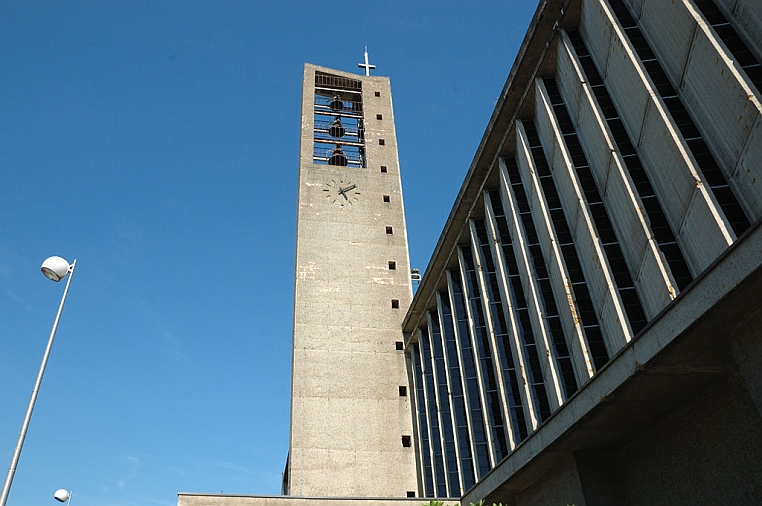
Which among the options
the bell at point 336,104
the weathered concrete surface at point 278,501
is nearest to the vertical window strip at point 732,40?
the weathered concrete surface at point 278,501

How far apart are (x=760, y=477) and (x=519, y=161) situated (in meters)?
14.6

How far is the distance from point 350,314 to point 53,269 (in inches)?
950

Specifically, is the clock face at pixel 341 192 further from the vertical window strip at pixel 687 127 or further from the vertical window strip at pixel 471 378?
the vertical window strip at pixel 687 127

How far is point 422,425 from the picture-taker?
3350cm

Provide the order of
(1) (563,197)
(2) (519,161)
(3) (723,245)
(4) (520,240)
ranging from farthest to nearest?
1. (2) (519,161)
2. (4) (520,240)
3. (1) (563,197)
4. (3) (723,245)

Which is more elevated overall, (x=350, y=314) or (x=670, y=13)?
(x=350, y=314)

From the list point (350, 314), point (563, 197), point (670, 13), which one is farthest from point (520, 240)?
point (350, 314)

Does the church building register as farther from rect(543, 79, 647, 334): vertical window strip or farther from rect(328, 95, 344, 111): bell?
rect(328, 95, 344, 111): bell

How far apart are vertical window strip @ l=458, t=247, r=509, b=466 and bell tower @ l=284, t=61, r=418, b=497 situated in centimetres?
1084

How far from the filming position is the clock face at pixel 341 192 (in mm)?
42969

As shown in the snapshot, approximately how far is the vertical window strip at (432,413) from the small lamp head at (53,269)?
67.0 ft

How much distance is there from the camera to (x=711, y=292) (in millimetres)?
10141

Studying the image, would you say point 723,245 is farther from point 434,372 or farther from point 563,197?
point 434,372

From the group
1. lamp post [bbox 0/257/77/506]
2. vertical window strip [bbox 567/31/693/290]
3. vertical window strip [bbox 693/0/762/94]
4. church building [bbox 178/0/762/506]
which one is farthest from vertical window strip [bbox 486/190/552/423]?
lamp post [bbox 0/257/77/506]
